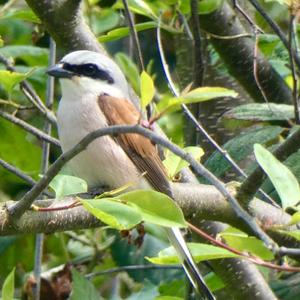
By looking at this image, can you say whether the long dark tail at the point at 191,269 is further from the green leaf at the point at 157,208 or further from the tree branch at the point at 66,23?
the tree branch at the point at 66,23

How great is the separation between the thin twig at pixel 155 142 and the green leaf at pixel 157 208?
0.32 feet

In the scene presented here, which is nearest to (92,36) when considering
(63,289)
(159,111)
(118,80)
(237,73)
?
(118,80)

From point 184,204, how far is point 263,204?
36cm

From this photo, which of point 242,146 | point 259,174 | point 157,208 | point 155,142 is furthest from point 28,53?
point 155,142

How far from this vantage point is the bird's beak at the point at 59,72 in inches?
128

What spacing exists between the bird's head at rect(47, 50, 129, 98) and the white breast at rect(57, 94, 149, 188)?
9cm

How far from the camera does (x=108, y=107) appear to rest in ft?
11.1

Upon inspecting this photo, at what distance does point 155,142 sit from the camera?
1.91 meters

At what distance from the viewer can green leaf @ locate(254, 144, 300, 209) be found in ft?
7.32

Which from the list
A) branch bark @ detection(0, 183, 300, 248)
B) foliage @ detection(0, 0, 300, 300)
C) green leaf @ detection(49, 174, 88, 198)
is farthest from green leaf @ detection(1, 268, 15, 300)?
green leaf @ detection(49, 174, 88, 198)

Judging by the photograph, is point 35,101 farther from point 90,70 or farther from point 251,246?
point 251,246

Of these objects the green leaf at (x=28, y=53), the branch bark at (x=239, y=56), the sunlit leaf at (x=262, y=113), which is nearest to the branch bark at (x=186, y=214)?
the sunlit leaf at (x=262, y=113)

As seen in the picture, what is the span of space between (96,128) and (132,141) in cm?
13

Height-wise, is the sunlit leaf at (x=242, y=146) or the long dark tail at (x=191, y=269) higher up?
the sunlit leaf at (x=242, y=146)
